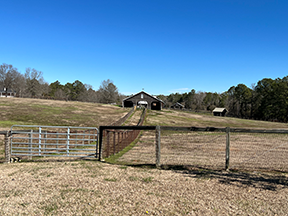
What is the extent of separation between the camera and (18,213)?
14.3ft

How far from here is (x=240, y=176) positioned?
681cm

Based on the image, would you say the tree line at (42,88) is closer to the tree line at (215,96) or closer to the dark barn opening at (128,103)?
the tree line at (215,96)

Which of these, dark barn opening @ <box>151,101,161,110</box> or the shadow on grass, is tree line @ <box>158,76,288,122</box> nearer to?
dark barn opening @ <box>151,101,161,110</box>

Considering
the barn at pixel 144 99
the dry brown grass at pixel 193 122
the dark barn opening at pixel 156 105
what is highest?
the barn at pixel 144 99

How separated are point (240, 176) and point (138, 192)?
135 inches

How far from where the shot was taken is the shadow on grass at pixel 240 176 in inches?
238

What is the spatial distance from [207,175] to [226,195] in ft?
5.36

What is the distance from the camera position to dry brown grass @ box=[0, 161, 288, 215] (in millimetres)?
4543

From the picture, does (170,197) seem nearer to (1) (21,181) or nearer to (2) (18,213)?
(2) (18,213)

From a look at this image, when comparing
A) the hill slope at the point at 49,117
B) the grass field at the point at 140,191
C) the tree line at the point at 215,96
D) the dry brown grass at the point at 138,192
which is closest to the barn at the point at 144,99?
the hill slope at the point at 49,117

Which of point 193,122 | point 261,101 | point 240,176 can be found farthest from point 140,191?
point 261,101

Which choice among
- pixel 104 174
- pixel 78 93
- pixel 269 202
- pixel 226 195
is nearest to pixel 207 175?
pixel 226 195

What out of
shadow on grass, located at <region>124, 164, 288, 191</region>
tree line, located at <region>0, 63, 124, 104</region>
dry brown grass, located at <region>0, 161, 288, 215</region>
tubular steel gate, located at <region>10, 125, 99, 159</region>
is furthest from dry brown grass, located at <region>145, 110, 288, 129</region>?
tree line, located at <region>0, 63, 124, 104</region>

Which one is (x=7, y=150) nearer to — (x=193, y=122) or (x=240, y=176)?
(x=240, y=176)
